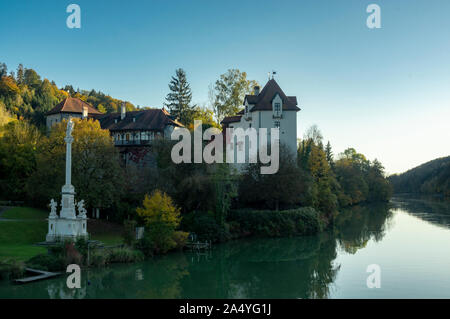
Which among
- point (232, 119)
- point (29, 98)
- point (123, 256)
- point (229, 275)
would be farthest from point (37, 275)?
point (29, 98)

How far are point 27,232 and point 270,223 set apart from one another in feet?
71.7

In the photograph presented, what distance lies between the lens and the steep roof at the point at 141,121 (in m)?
51.8

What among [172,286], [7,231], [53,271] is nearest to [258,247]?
[172,286]

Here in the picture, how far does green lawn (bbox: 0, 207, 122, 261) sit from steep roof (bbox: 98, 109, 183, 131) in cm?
1764

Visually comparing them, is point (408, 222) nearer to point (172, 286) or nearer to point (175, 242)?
point (175, 242)

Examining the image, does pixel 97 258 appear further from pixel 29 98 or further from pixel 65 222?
pixel 29 98

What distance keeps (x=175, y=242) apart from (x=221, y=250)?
182 inches

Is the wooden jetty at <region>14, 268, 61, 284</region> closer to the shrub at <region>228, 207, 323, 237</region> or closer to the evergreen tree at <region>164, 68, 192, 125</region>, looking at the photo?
the shrub at <region>228, 207, 323, 237</region>

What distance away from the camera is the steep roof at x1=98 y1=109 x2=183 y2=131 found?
51.8m

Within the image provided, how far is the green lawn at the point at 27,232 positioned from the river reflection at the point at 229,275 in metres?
4.24

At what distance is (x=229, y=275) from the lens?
79.4 feet

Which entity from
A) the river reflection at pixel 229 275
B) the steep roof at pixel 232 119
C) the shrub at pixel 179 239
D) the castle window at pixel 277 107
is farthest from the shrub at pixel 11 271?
the steep roof at pixel 232 119

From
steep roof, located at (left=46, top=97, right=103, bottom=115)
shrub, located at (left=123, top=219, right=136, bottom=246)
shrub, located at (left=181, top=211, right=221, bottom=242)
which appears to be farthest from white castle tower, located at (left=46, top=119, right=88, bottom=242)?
steep roof, located at (left=46, top=97, right=103, bottom=115)

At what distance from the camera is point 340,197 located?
69.8 metres
